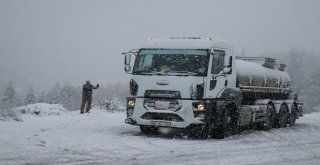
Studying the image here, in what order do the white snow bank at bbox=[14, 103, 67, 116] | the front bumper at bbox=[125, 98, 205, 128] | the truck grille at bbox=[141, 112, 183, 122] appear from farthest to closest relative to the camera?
the white snow bank at bbox=[14, 103, 67, 116] → the truck grille at bbox=[141, 112, 183, 122] → the front bumper at bbox=[125, 98, 205, 128]

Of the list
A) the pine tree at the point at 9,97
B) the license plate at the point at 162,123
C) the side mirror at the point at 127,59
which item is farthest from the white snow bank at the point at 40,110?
the pine tree at the point at 9,97

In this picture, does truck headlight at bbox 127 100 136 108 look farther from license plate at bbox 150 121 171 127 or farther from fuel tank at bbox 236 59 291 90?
fuel tank at bbox 236 59 291 90

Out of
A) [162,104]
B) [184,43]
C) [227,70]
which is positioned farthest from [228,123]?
[184,43]

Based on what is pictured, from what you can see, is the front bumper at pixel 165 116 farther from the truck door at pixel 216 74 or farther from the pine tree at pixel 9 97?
the pine tree at pixel 9 97

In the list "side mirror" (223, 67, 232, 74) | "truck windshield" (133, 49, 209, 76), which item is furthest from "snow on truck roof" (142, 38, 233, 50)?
"side mirror" (223, 67, 232, 74)

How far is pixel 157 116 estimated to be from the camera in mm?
13953

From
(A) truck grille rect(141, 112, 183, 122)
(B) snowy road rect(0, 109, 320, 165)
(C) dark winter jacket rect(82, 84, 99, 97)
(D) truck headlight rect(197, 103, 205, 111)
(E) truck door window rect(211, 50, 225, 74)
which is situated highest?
(E) truck door window rect(211, 50, 225, 74)

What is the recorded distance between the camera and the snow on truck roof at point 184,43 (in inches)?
566

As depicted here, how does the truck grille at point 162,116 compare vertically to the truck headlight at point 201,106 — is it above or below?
below

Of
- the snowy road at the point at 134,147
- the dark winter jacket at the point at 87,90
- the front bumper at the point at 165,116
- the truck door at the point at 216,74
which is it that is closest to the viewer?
the snowy road at the point at 134,147

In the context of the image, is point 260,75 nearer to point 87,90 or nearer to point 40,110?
point 87,90

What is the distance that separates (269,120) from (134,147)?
902cm

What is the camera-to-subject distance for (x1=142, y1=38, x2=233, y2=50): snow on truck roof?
14.4 m

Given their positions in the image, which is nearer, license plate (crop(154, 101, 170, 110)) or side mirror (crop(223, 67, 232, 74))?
license plate (crop(154, 101, 170, 110))
